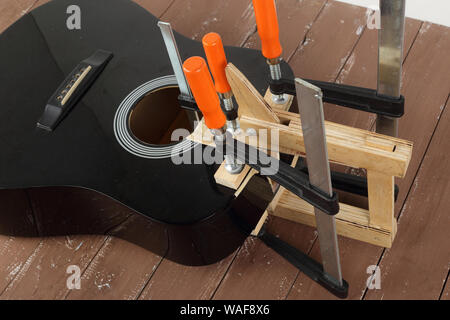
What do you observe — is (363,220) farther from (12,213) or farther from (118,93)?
(12,213)

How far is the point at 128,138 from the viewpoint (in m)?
1.31

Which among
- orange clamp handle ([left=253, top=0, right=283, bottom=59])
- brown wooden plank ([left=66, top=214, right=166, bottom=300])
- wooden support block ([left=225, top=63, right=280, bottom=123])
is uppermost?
orange clamp handle ([left=253, top=0, right=283, bottom=59])

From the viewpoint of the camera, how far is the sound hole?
1394mm

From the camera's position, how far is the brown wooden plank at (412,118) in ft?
4.48

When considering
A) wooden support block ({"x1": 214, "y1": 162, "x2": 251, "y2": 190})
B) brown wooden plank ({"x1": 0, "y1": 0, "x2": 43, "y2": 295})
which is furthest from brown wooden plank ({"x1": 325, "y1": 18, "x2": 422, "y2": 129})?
brown wooden plank ({"x1": 0, "y1": 0, "x2": 43, "y2": 295})

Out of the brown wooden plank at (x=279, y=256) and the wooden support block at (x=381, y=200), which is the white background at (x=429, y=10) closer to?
the brown wooden plank at (x=279, y=256)

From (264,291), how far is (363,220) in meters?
0.28

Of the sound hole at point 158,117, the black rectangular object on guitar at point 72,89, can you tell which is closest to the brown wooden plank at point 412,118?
the sound hole at point 158,117

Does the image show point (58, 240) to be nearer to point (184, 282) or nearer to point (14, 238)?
point (14, 238)

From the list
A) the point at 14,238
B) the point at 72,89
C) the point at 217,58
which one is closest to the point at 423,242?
the point at 217,58

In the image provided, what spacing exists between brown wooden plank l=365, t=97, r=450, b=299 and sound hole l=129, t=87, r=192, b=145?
571 millimetres

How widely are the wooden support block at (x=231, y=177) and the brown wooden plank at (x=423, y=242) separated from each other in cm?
44

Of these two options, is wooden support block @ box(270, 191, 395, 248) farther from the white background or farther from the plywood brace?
the white background
